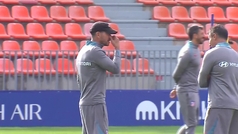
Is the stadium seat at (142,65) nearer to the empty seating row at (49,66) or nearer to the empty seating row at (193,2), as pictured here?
the empty seating row at (49,66)

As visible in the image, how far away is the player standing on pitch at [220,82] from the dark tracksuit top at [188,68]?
2.18 meters

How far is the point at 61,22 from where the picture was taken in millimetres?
19281

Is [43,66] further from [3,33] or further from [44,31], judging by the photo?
[44,31]

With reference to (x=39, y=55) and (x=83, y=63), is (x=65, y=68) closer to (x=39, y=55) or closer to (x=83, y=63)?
(x=39, y=55)

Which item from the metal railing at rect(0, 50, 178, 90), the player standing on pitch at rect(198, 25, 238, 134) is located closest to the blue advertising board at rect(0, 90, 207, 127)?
the metal railing at rect(0, 50, 178, 90)

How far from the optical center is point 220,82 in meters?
7.78

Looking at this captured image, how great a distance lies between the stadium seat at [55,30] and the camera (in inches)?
724

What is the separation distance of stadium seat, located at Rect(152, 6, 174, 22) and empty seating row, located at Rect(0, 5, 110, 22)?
1.67 metres

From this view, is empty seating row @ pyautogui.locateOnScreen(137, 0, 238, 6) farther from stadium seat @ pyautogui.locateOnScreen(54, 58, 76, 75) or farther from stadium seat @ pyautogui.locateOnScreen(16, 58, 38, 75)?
stadium seat @ pyautogui.locateOnScreen(16, 58, 38, 75)

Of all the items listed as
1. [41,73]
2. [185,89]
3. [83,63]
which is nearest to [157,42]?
[41,73]

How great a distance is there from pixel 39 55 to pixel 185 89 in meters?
5.82

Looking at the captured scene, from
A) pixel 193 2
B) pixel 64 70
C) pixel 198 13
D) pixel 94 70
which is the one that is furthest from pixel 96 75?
pixel 193 2

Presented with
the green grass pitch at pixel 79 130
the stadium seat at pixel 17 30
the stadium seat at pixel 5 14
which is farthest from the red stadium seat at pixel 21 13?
the green grass pitch at pixel 79 130

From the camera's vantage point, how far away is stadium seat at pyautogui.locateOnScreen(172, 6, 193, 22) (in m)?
20.4
